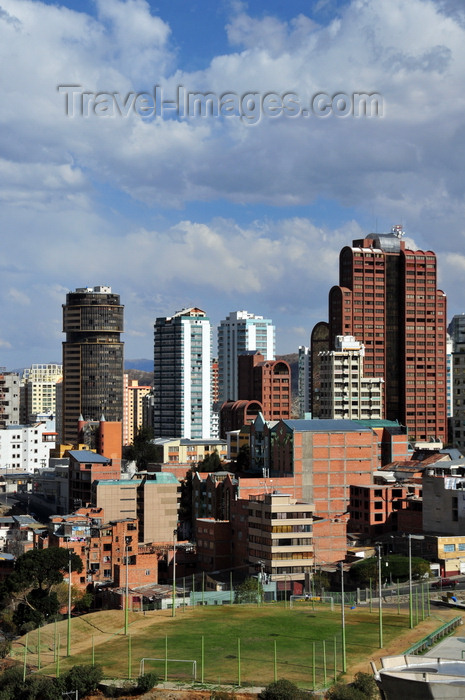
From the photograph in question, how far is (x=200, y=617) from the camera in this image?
9506 cm

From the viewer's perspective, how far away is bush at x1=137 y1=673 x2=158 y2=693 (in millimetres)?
70562

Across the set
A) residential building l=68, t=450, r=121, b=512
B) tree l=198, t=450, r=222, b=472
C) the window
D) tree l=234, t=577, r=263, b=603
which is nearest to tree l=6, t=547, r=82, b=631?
tree l=234, t=577, r=263, b=603

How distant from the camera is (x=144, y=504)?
462ft

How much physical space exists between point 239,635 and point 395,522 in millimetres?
52388

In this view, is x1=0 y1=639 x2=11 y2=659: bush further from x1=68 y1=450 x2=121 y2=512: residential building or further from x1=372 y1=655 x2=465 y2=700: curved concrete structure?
x1=68 y1=450 x2=121 y2=512: residential building

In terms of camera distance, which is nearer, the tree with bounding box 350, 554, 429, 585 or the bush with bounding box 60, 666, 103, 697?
the bush with bounding box 60, 666, 103, 697

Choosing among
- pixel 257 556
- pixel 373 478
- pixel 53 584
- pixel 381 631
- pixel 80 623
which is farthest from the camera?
pixel 373 478

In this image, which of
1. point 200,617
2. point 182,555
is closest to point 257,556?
point 182,555

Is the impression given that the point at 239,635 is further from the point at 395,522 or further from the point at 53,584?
the point at 395,522

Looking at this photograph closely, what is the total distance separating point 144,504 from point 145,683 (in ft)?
231

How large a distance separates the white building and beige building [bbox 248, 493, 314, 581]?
259 feet

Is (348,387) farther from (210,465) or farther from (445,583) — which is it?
(445,583)

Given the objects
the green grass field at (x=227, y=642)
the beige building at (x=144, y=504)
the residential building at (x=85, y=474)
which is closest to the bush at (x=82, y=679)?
the green grass field at (x=227, y=642)

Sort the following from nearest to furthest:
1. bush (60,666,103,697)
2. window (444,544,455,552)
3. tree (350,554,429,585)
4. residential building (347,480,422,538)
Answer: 1. bush (60,666,103,697)
2. tree (350,554,429,585)
3. window (444,544,455,552)
4. residential building (347,480,422,538)
